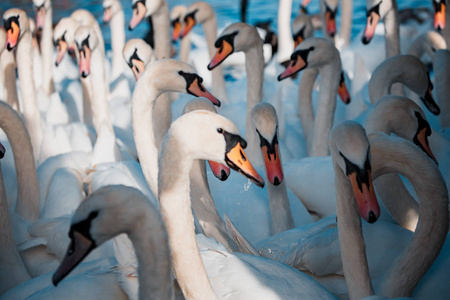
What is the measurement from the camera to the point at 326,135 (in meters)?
5.24

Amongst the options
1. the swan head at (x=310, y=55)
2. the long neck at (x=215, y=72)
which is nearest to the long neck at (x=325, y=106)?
the swan head at (x=310, y=55)

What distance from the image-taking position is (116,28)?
7.88 m

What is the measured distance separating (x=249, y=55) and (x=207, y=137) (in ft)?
8.77

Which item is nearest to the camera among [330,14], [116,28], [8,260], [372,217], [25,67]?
[372,217]

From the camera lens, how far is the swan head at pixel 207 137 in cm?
270

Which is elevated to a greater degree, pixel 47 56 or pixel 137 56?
pixel 137 56

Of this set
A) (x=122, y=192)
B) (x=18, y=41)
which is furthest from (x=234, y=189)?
(x=18, y=41)

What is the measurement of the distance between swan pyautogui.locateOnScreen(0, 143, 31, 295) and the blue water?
7.74 metres

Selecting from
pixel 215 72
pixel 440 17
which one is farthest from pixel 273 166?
pixel 215 72

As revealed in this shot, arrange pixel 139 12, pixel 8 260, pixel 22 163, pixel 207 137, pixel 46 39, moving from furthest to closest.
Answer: pixel 46 39
pixel 139 12
pixel 22 163
pixel 8 260
pixel 207 137

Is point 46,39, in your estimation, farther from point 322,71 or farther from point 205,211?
point 205,211

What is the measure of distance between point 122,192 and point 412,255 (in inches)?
60.4

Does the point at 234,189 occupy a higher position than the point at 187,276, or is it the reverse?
the point at 187,276

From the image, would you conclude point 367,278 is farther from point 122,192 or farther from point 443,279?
point 122,192
